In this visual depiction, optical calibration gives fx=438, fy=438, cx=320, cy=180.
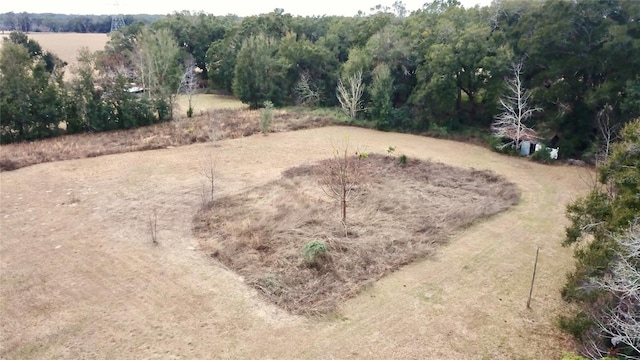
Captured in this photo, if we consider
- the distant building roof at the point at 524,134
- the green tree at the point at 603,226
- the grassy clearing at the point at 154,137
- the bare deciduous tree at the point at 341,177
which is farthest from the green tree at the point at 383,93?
the green tree at the point at 603,226

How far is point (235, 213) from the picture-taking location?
13578 mm

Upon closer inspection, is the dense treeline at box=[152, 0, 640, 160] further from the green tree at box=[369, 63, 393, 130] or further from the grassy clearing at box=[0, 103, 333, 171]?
the grassy clearing at box=[0, 103, 333, 171]

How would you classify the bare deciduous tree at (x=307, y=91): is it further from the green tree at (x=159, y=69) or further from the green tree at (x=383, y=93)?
the green tree at (x=159, y=69)

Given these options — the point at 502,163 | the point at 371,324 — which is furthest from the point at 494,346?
the point at 502,163

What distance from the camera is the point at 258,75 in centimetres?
3055

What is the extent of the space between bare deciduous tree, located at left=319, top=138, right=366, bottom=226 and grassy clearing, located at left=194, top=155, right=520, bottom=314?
0.27m

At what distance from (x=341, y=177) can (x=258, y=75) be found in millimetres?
19049

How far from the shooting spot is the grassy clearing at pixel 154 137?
19484 mm

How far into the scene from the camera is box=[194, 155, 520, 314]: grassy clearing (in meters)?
10.0

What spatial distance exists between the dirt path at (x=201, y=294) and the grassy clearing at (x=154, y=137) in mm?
4104

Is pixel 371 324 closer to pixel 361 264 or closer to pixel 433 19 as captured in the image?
pixel 361 264

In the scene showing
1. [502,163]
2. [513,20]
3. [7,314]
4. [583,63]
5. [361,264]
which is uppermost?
[513,20]

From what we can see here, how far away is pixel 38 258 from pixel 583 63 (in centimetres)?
2085

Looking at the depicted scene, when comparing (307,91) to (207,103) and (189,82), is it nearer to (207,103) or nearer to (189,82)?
(207,103)
